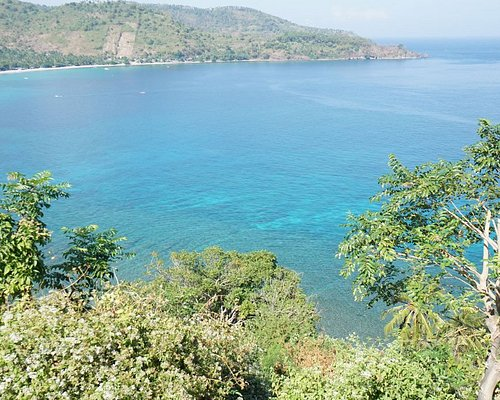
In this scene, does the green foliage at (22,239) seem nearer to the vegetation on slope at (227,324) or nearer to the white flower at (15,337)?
the vegetation on slope at (227,324)

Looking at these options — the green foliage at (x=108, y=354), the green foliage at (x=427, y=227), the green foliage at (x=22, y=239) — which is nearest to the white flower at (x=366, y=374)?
the green foliage at (x=427, y=227)

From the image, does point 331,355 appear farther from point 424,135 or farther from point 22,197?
point 424,135

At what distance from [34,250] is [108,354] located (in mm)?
4637

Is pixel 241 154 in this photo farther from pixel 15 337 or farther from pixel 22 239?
pixel 15 337

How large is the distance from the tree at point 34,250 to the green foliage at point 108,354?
2.03 meters

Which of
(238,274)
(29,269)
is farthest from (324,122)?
(29,269)

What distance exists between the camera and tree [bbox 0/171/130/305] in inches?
392

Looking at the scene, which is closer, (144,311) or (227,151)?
(144,311)

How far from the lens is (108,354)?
684cm

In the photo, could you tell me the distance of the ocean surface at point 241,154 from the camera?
38.1m

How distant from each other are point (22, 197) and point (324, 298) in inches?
880

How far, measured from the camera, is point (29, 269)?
10.1 m

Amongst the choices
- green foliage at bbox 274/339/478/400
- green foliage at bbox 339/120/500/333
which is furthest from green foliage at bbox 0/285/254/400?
green foliage at bbox 339/120/500/333

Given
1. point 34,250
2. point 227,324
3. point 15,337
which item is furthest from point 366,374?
point 34,250
